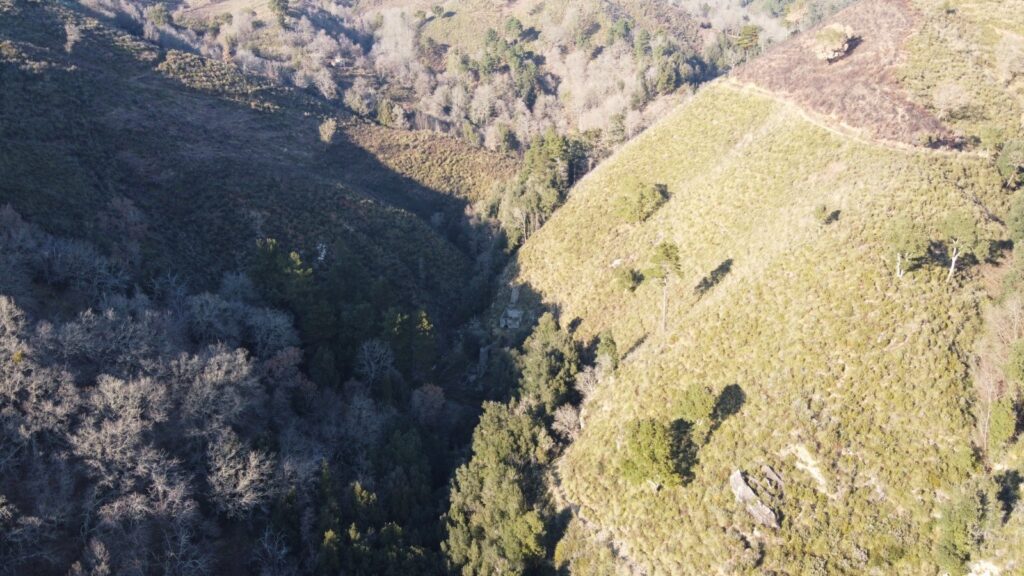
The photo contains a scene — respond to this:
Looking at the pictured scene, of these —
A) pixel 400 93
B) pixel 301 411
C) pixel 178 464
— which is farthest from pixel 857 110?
pixel 400 93

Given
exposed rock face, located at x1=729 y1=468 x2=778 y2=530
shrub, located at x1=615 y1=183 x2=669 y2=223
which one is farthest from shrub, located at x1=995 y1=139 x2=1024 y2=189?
exposed rock face, located at x1=729 y1=468 x2=778 y2=530

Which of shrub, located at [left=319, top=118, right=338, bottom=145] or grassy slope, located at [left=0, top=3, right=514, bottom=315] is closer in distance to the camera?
grassy slope, located at [left=0, top=3, right=514, bottom=315]

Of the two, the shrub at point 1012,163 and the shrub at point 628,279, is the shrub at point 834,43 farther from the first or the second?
the shrub at point 628,279

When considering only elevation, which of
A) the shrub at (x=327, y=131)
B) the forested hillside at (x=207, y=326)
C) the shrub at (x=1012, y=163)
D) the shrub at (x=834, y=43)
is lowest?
the shrub at (x=327, y=131)

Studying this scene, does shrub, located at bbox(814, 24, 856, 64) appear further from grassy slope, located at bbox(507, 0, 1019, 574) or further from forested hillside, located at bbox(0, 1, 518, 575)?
forested hillside, located at bbox(0, 1, 518, 575)

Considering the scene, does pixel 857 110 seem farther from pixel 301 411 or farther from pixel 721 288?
pixel 301 411

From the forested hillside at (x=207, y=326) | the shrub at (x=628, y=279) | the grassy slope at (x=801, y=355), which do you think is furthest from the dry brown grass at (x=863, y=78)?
the forested hillside at (x=207, y=326)
